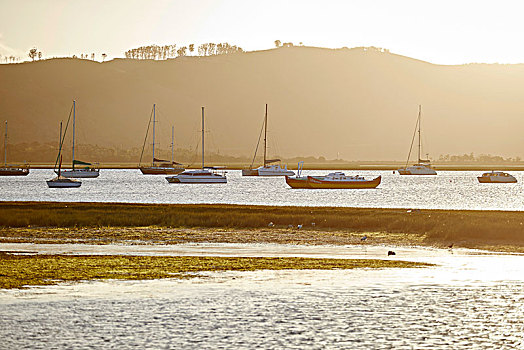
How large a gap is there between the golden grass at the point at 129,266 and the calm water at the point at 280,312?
1.33 meters

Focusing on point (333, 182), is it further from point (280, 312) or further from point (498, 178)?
point (280, 312)

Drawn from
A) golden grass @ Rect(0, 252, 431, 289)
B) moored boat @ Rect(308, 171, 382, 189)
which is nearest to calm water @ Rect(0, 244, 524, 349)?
golden grass @ Rect(0, 252, 431, 289)

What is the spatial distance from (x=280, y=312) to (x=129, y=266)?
33.1 feet

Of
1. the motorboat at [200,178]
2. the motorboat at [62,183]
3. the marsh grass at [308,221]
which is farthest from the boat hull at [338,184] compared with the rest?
the marsh grass at [308,221]

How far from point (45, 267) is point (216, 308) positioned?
32.0ft

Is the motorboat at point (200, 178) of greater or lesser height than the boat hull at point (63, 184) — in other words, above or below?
above

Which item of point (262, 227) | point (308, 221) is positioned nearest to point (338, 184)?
point (308, 221)

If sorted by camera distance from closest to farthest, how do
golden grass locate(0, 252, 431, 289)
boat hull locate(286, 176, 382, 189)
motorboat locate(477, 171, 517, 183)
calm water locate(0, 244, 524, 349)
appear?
calm water locate(0, 244, 524, 349) → golden grass locate(0, 252, 431, 289) → boat hull locate(286, 176, 382, 189) → motorboat locate(477, 171, 517, 183)

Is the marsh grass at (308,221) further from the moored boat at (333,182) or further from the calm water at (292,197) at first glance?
the moored boat at (333,182)

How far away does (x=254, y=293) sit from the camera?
83.7 feet

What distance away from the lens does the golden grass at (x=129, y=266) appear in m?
28.0

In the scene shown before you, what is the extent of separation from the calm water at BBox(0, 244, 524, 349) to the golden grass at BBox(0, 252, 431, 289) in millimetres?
1334

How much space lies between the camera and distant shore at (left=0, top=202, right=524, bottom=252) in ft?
144

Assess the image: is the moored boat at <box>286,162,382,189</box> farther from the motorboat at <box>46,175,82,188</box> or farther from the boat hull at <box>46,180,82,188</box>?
the motorboat at <box>46,175,82,188</box>
